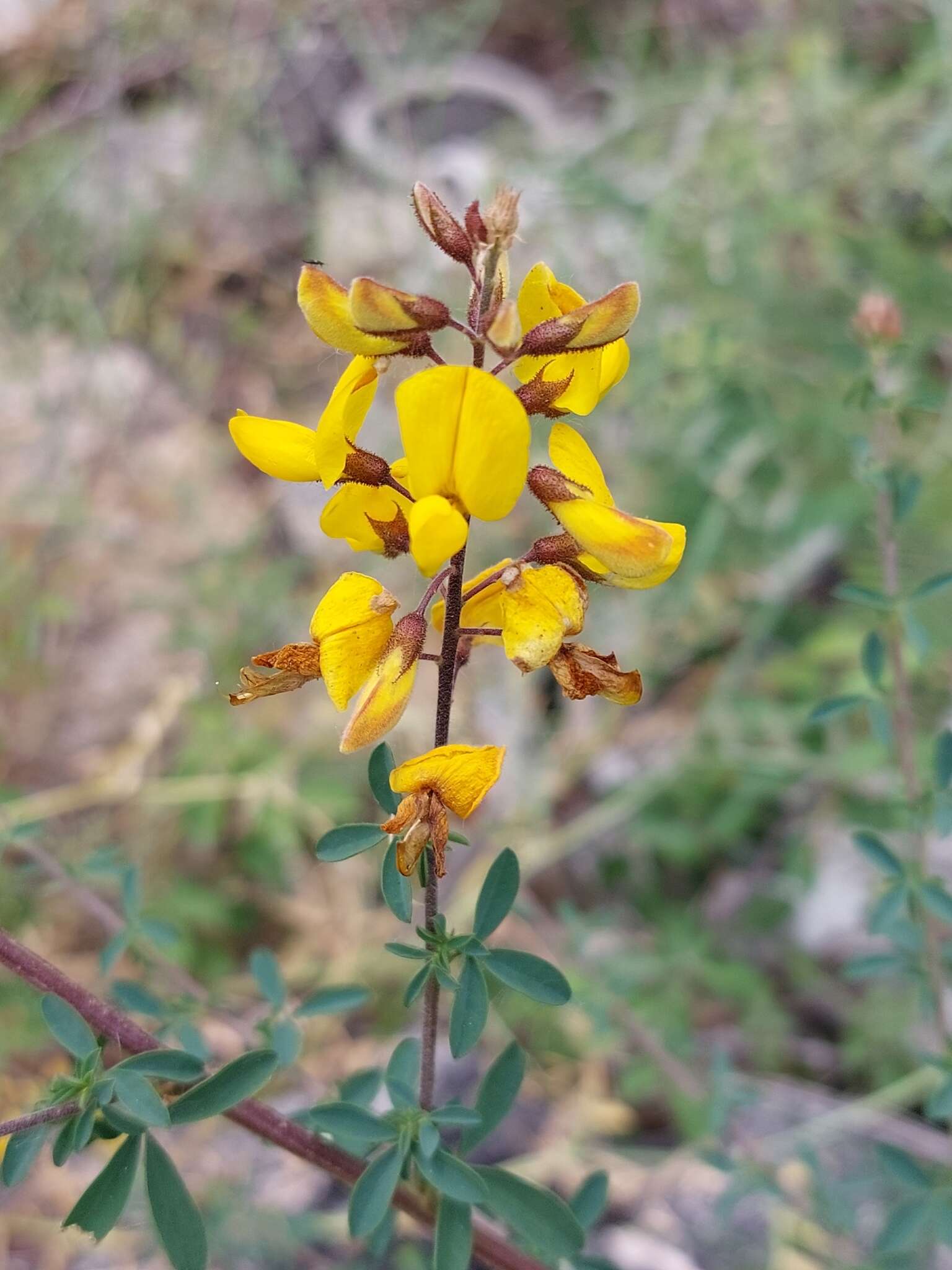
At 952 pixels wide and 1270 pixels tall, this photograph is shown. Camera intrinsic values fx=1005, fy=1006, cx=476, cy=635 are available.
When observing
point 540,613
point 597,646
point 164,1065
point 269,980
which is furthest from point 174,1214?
point 597,646

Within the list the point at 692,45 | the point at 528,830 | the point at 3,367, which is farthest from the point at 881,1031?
the point at 692,45

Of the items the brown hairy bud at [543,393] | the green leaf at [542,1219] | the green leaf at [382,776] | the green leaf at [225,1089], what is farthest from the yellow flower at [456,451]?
the green leaf at [542,1219]

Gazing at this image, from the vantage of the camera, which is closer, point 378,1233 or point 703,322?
point 378,1233

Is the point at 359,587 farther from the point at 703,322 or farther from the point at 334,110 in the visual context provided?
the point at 334,110

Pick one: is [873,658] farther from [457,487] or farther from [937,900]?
[457,487]

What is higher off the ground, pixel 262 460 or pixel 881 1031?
pixel 262 460

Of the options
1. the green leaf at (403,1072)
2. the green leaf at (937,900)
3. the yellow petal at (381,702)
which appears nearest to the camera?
the yellow petal at (381,702)

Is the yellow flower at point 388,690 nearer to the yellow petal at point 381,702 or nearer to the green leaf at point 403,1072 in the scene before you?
the yellow petal at point 381,702
